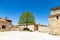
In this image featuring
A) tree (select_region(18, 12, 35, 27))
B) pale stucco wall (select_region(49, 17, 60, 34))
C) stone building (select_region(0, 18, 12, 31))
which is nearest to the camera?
pale stucco wall (select_region(49, 17, 60, 34))

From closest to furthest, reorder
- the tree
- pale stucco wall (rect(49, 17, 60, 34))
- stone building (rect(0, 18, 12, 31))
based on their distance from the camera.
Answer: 1. pale stucco wall (rect(49, 17, 60, 34))
2. stone building (rect(0, 18, 12, 31))
3. the tree

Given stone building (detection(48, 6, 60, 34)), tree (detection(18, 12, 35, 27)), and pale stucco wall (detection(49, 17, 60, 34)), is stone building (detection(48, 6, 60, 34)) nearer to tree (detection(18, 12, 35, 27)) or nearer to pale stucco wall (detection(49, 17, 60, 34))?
pale stucco wall (detection(49, 17, 60, 34))

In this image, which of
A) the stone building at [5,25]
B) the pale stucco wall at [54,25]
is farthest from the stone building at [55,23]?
the stone building at [5,25]

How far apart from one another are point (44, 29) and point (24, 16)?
56.5ft

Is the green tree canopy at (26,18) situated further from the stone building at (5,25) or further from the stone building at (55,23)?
the stone building at (55,23)

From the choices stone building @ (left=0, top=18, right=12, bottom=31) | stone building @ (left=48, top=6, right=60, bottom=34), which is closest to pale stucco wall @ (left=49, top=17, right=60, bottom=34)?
stone building @ (left=48, top=6, right=60, bottom=34)

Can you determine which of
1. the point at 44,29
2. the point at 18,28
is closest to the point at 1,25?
the point at 18,28

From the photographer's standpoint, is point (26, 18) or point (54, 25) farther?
point (26, 18)

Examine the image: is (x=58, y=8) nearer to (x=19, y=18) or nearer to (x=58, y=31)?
(x=58, y=31)

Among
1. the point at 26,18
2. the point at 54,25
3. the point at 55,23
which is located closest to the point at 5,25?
the point at 26,18

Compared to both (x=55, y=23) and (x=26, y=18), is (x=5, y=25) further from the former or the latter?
(x=55, y=23)

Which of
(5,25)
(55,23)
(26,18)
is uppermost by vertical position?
(26,18)

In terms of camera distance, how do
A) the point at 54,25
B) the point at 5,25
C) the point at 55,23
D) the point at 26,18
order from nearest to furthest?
the point at 55,23 → the point at 54,25 → the point at 5,25 → the point at 26,18

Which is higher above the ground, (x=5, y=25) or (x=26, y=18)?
(x=26, y=18)
